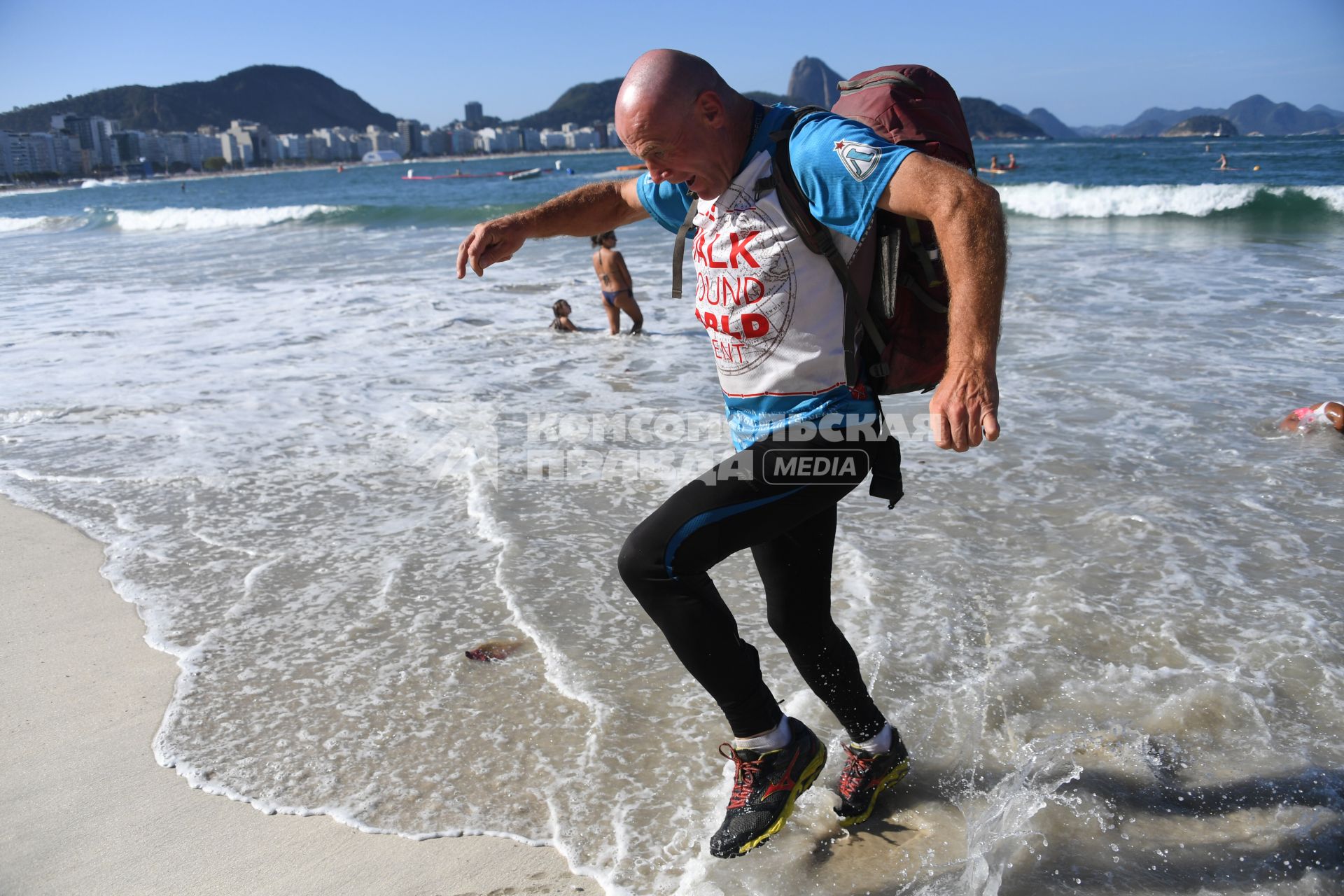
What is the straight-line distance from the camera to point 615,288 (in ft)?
33.8

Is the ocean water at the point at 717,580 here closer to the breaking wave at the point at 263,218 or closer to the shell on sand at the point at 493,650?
the shell on sand at the point at 493,650

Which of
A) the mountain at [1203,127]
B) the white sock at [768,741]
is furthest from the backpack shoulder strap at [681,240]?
the mountain at [1203,127]

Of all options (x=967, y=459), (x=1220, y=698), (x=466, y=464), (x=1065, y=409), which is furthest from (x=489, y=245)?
(x=1065, y=409)

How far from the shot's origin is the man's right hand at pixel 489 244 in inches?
108

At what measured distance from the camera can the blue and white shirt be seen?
195cm

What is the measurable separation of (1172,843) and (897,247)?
5.64 ft

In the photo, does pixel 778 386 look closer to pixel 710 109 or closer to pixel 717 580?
pixel 710 109

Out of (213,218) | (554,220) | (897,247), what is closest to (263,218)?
(213,218)

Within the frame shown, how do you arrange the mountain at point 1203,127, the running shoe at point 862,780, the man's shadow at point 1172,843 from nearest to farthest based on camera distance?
the man's shadow at point 1172,843, the running shoe at point 862,780, the mountain at point 1203,127

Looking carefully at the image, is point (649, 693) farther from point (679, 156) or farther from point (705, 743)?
point (679, 156)

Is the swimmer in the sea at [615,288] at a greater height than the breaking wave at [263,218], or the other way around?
the breaking wave at [263,218]

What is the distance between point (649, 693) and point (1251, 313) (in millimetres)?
8788

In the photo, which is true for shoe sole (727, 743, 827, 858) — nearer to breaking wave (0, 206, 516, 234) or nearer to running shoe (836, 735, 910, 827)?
running shoe (836, 735, 910, 827)

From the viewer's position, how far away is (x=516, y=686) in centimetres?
338
